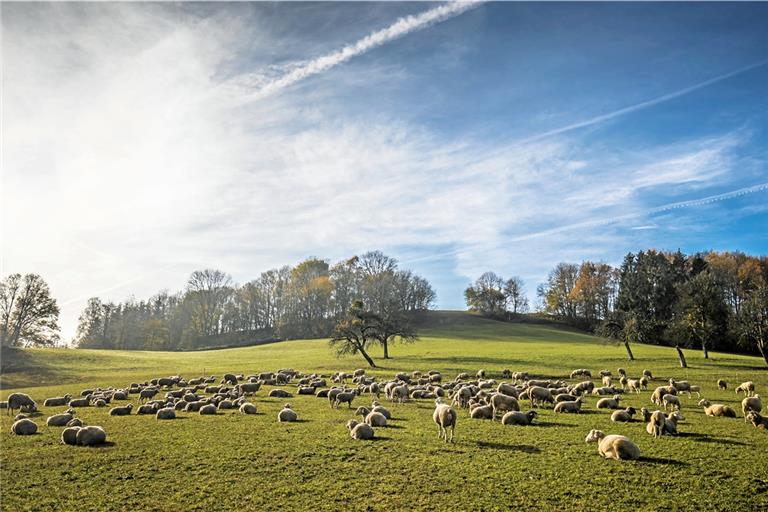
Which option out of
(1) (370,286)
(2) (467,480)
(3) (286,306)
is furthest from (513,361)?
(3) (286,306)

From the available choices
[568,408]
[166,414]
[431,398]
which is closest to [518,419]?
[568,408]

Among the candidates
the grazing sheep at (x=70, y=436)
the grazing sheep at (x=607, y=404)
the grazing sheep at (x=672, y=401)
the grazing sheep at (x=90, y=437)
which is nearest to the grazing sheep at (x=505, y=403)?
the grazing sheep at (x=607, y=404)

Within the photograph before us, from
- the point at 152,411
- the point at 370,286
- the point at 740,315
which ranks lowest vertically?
the point at 152,411

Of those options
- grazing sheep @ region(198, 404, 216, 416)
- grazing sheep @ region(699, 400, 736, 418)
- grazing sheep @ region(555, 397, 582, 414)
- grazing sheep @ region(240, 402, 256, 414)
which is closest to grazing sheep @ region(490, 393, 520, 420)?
grazing sheep @ region(555, 397, 582, 414)

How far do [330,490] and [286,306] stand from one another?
388 feet

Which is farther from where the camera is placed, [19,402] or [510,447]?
[19,402]

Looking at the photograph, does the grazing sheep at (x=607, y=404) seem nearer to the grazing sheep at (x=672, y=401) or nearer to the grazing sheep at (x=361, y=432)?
the grazing sheep at (x=672, y=401)

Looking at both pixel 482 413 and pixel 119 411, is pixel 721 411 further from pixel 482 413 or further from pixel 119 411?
pixel 119 411

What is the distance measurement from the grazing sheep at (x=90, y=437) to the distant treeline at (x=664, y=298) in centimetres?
5672

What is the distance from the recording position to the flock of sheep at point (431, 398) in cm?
1744

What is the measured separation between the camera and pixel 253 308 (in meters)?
132

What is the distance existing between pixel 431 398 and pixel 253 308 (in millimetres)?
110270

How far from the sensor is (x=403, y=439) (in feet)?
56.0

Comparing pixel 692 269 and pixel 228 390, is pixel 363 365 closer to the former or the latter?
pixel 228 390
